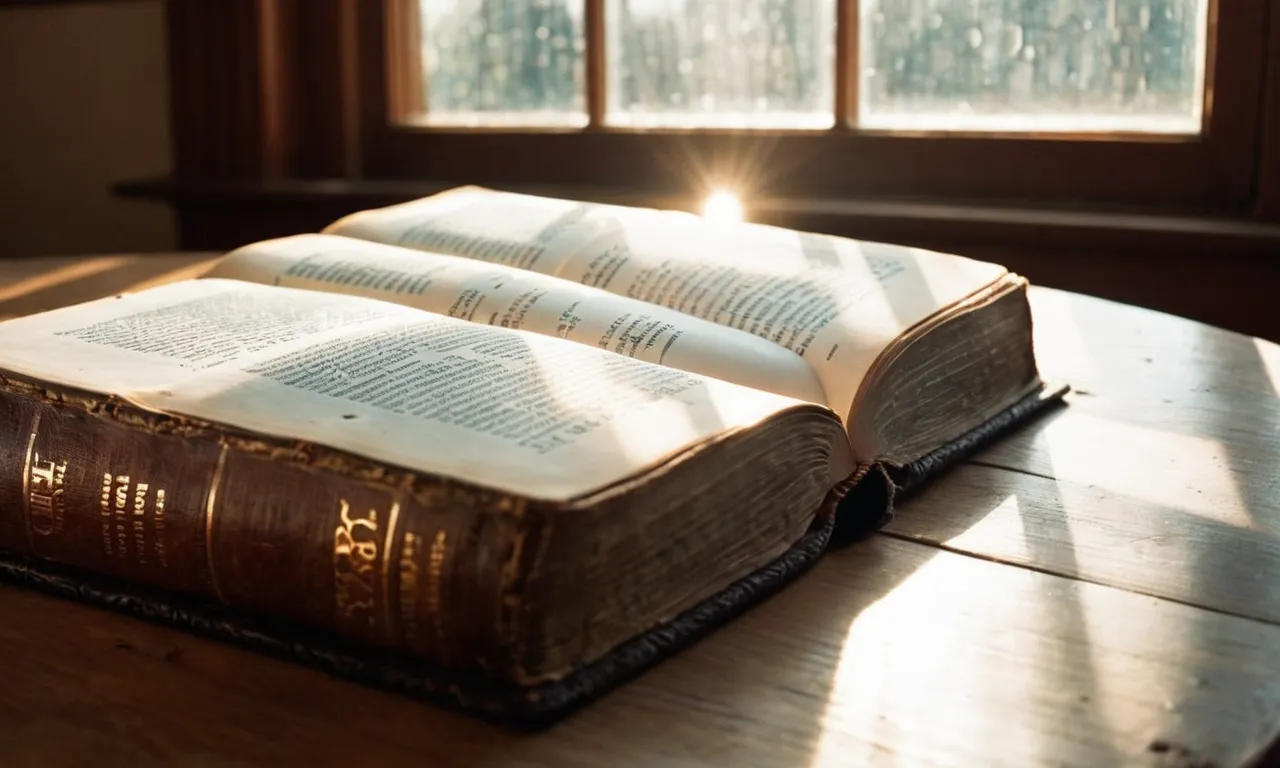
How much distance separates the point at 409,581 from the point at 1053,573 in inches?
11.1

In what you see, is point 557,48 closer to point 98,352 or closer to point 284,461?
point 98,352

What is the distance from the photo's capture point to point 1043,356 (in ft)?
3.37

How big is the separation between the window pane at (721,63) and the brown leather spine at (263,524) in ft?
3.77

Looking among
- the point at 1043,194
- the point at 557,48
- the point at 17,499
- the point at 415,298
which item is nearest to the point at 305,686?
the point at 17,499

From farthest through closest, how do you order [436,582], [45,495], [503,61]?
[503,61] → [45,495] → [436,582]

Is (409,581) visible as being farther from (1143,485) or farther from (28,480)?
(1143,485)

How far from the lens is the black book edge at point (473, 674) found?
1.65ft

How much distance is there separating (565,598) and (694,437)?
0.29ft

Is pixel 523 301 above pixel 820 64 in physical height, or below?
below

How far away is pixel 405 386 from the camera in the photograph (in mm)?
601

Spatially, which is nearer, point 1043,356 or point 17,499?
point 17,499

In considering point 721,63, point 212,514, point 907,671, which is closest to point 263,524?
point 212,514

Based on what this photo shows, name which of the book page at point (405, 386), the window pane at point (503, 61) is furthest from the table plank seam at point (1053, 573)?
the window pane at point (503, 61)

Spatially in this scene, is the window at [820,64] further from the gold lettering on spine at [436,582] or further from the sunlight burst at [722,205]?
the gold lettering on spine at [436,582]
